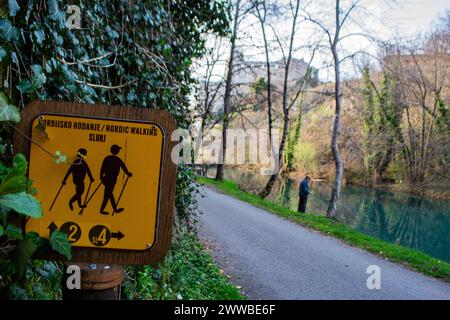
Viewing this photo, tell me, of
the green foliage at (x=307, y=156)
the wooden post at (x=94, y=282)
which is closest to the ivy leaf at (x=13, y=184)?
the wooden post at (x=94, y=282)

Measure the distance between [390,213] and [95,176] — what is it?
Answer: 23968 millimetres

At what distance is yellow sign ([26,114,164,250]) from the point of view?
1.07 metres

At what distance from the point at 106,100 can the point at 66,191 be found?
224cm

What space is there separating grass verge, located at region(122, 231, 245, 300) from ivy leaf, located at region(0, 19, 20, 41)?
2.04 meters

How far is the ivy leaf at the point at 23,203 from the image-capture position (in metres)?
0.96

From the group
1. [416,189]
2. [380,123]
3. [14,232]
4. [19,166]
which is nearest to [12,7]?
[19,166]

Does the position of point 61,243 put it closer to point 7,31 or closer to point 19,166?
point 19,166

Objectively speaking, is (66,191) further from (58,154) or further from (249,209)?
(249,209)

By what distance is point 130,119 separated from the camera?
1085 millimetres

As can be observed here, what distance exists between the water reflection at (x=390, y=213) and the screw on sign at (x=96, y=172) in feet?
47.6

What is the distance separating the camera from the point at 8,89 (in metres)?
1.63

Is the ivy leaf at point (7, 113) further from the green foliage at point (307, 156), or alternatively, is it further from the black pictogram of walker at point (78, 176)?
the green foliage at point (307, 156)

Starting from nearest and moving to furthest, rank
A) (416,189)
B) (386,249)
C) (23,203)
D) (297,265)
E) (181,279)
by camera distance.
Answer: (23,203) < (181,279) < (297,265) < (386,249) < (416,189)

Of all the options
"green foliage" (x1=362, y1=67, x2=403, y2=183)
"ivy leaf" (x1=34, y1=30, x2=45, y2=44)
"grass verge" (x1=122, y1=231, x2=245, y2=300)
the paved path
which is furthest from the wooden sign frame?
"green foliage" (x1=362, y1=67, x2=403, y2=183)
